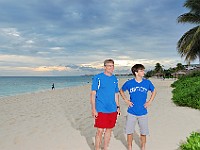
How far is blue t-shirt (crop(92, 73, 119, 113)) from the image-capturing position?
15.7ft

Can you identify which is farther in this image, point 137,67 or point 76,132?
point 76,132

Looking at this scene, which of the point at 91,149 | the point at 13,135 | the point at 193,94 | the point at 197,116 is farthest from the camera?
the point at 193,94

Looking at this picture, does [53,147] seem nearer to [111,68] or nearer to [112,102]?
[112,102]

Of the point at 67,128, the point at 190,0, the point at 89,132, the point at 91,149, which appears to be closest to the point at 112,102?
the point at 91,149

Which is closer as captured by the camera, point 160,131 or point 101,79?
point 101,79

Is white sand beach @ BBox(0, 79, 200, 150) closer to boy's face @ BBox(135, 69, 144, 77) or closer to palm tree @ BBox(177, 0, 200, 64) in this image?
boy's face @ BBox(135, 69, 144, 77)

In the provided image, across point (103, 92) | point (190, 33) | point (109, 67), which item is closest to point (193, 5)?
point (190, 33)

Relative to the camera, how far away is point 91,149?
19.2ft

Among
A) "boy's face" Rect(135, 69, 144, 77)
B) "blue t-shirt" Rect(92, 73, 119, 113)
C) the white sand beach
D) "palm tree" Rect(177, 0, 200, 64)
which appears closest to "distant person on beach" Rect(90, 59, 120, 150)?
"blue t-shirt" Rect(92, 73, 119, 113)

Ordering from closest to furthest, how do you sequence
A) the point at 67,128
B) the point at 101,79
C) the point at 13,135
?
the point at 101,79 → the point at 13,135 → the point at 67,128

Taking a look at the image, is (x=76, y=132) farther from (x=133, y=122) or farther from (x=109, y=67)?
(x=109, y=67)

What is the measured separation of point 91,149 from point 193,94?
27.2ft

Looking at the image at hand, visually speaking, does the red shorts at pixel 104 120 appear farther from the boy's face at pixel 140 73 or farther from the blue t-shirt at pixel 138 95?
the boy's face at pixel 140 73

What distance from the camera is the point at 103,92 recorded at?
4832 mm
